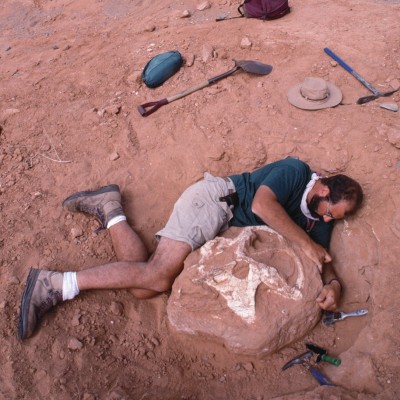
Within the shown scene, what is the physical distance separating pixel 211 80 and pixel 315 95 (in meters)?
0.94

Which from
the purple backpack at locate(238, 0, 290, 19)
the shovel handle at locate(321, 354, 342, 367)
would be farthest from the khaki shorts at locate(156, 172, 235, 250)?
the purple backpack at locate(238, 0, 290, 19)

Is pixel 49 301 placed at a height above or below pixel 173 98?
below

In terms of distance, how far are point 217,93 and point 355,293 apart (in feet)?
6.64

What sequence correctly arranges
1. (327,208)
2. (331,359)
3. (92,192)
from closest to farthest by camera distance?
(331,359), (327,208), (92,192)

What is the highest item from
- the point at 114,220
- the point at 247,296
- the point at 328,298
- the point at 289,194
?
the point at 114,220

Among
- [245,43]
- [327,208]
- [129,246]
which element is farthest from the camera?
[245,43]

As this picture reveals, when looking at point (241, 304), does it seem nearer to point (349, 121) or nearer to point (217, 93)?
point (349, 121)

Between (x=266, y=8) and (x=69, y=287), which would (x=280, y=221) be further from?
(x=266, y=8)

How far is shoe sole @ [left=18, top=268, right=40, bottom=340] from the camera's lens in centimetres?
225

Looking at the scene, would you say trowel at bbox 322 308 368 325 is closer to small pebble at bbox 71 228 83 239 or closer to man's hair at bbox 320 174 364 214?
man's hair at bbox 320 174 364 214

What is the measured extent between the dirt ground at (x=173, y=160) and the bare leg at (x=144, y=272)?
0.13 meters

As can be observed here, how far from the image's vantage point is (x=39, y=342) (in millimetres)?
2273

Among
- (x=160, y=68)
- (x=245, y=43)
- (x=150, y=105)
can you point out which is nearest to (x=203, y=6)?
(x=245, y=43)

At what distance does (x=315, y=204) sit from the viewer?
2.62 metres
